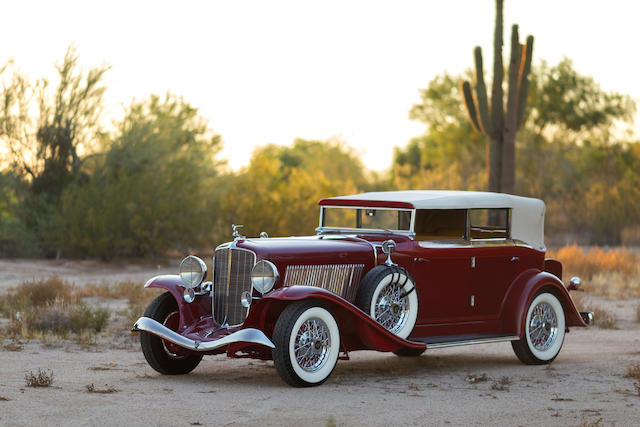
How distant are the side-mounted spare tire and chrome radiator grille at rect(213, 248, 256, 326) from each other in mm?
1062

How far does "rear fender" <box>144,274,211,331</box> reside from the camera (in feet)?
31.2

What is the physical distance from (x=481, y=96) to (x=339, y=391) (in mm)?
14975

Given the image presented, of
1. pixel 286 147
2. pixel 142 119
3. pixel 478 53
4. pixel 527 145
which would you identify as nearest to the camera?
pixel 478 53

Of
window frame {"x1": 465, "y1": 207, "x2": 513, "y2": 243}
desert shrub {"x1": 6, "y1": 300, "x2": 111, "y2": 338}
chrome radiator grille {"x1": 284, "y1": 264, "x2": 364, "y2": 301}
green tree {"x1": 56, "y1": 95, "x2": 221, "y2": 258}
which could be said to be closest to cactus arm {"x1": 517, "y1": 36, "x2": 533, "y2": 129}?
green tree {"x1": 56, "y1": 95, "x2": 221, "y2": 258}

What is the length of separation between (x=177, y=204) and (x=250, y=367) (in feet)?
55.7

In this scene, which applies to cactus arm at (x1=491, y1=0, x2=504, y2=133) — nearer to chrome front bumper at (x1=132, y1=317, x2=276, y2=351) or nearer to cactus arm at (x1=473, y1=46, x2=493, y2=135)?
cactus arm at (x1=473, y1=46, x2=493, y2=135)

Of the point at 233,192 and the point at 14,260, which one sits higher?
the point at 233,192

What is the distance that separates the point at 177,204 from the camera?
27078 millimetres

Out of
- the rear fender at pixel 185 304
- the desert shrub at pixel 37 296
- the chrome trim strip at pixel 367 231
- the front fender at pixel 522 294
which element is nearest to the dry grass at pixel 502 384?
the front fender at pixel 522 294

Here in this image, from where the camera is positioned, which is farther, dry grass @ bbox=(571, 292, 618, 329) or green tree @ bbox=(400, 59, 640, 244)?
green tree @ bbox=(400, 59, 640, 244)

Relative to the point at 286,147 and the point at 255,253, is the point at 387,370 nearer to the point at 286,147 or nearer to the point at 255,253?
the point at 255,253

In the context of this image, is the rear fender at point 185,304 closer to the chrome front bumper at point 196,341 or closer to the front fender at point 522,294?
the chrome front bumper at point 196,341

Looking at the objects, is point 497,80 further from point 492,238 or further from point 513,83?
point 492,238

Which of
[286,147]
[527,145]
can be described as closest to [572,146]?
[527,145]
